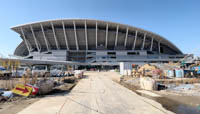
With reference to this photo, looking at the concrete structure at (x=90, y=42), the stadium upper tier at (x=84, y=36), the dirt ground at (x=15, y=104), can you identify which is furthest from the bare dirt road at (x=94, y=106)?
the stadium upper tier at (x=84, y=36)

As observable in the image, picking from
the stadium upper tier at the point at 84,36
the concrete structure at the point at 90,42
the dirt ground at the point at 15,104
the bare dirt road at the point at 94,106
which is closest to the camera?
the bare dirt road at the point at 94,106

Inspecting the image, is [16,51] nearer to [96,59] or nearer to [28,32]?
[28,32]

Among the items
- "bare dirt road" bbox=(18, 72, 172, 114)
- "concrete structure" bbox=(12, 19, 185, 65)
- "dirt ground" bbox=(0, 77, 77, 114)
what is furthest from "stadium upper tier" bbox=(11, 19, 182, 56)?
"bare dirt road" bbox=(18, 72, 172, 114)

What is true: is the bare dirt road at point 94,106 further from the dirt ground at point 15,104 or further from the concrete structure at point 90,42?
the concrete structure at point 90,42

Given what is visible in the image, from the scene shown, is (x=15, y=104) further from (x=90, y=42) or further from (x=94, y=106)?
(x=90, y=42)

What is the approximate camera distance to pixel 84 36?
65.5 meters

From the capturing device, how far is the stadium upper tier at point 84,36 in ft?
201

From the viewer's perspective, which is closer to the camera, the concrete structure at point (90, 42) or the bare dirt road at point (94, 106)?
the bare dirt road at point (94, 106)

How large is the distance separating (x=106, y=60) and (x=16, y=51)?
82.5 metres

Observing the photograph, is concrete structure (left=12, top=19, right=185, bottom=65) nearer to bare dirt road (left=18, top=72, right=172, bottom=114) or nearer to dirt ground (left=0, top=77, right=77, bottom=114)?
bare dirt road (left=18, top=72, right=172, bottom=114)

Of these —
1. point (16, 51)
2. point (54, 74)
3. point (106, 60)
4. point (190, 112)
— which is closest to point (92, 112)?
point (190, 112)

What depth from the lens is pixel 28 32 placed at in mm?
64375

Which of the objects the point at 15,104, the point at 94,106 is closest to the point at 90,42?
the point at 15,104

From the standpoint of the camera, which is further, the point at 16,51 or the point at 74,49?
the point at 16,51
